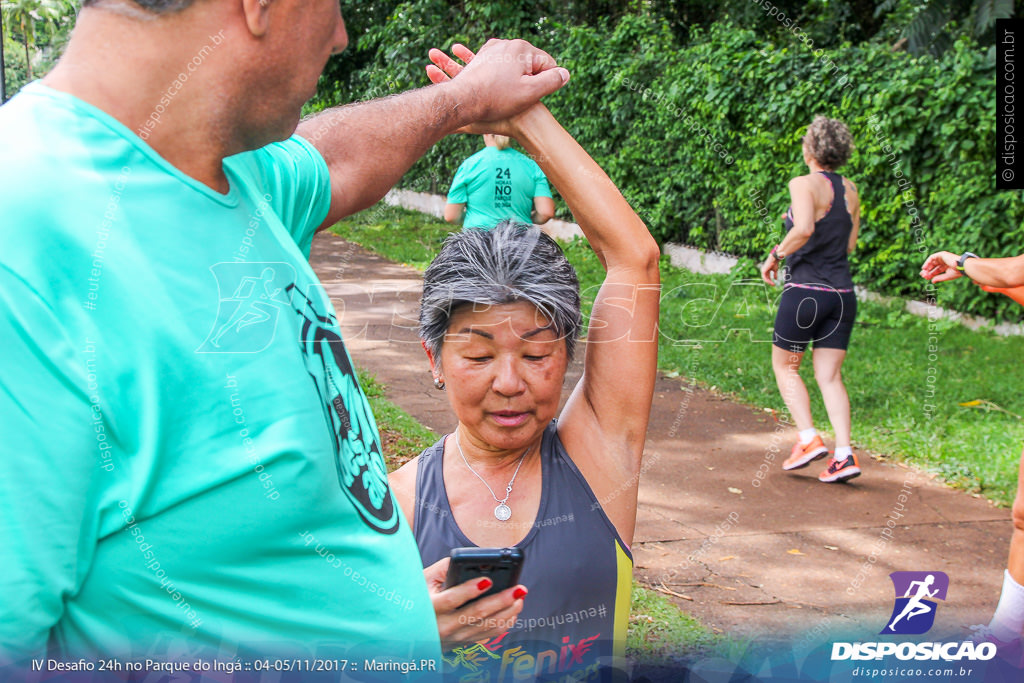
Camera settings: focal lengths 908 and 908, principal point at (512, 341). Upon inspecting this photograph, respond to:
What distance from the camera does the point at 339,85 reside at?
19.1 metres

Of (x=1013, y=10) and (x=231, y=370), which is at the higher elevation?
(x=1013, y=10)

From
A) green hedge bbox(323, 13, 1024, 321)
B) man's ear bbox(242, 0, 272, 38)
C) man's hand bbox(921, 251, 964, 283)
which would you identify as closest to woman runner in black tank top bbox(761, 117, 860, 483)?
man's hand bbox(921, 251, 964, 283)

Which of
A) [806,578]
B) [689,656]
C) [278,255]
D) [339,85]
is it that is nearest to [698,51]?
[806,578]

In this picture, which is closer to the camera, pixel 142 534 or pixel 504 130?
pixel 142 534

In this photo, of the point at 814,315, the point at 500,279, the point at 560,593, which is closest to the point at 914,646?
the point at 560,593

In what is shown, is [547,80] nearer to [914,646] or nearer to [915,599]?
[914,646]

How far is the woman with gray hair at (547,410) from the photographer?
1771 mm

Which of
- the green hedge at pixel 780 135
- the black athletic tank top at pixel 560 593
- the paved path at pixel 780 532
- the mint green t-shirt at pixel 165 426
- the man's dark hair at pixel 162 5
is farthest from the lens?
the green hedge at pixel 780 135

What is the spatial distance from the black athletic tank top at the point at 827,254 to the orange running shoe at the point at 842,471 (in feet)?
3.44

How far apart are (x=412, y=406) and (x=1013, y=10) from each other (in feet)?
30.5

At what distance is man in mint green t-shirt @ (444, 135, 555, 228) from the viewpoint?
631 centimetres

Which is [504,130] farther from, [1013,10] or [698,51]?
[1013,10]

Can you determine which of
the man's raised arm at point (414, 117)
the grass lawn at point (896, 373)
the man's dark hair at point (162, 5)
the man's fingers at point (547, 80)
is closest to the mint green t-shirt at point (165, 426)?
the man's dark hair at point (162, 5)

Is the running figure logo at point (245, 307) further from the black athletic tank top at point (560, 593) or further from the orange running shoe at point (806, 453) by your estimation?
the orange running shoe at point (806, 453)
